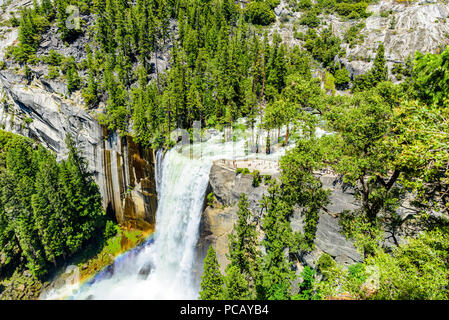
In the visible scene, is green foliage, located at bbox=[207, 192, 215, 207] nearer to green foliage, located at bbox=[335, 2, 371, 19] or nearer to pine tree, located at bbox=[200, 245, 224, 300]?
pine tree, located at bbox=[200, 245, 224, 300]

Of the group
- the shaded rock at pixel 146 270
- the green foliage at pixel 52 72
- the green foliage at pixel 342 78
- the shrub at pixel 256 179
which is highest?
the green foliage at pixel 52 72

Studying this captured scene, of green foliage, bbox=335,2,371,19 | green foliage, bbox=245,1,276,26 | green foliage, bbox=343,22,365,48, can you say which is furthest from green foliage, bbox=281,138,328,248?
green foliage, bbox=245,1,276,26

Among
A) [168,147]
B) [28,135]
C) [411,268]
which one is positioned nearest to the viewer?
[411,268]

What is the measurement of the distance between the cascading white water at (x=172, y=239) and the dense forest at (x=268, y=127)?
23.0 feet

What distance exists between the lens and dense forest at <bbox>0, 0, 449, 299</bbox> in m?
11.3

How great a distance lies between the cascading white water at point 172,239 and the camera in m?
Result: 35.7

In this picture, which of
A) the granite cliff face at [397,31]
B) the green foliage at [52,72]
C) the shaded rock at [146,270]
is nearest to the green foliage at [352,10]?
the granite cliff face at [397,31]

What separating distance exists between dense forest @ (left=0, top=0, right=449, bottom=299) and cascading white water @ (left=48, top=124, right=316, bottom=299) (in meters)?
7.00

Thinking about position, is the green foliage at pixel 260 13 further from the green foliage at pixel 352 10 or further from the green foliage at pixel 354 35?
the green foliage at pixel 354 35
